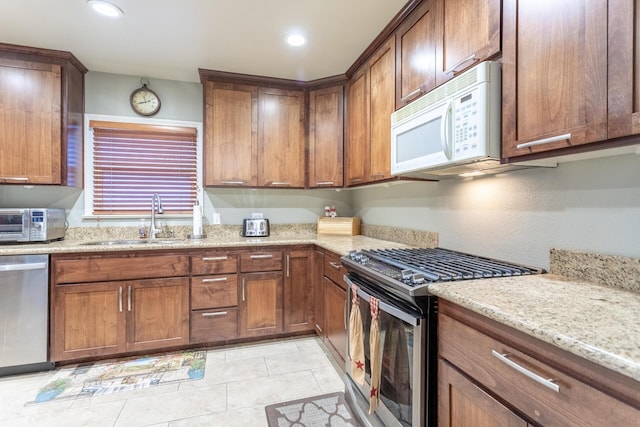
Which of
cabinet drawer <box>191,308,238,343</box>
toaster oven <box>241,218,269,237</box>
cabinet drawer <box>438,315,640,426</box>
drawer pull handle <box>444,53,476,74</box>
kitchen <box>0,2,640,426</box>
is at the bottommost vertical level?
cabinet drawer <box>191,308,238,343</box>

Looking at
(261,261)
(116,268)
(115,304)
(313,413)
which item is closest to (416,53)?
(261,261)

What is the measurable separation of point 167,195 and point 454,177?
8.64ft

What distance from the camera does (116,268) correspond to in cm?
233

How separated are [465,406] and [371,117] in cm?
198

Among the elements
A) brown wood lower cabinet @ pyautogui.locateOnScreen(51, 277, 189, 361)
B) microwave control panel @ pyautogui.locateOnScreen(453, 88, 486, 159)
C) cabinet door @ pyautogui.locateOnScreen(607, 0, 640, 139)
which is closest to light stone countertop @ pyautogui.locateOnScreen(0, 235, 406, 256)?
brown wood lower cabinet @ pyautogui.locateOnScreen(51, 277, 189, 361)

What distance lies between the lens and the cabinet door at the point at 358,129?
→ 2506 mm

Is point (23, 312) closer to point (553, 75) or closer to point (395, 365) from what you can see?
point (395, 365)

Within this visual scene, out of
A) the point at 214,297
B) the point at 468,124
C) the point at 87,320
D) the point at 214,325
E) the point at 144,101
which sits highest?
the point at 144,101

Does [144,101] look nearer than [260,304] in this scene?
No

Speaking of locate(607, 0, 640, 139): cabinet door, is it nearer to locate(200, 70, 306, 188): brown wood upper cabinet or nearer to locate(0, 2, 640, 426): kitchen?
locate(0, 2, 640, 426): kitchen

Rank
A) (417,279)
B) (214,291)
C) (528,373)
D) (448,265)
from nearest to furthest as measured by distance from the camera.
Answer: (528,373) → (417,279) → (448,265) → (214,291)

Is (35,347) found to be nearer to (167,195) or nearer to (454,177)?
(167,195)

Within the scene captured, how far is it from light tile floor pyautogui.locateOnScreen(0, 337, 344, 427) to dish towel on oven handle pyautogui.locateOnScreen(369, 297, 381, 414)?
1.98ft

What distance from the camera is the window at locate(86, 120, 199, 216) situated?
112 inches
